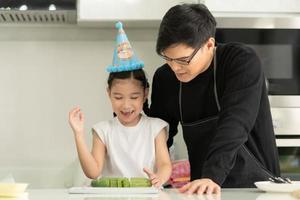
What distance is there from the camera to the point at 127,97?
66.6 inches

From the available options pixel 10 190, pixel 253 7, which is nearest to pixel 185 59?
pixel 10 190

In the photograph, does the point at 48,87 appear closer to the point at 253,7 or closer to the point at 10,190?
the point at 253,7

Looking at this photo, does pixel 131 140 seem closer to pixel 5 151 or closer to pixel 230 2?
pixel 230 2

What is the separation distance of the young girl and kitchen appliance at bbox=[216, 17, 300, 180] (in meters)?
0.71

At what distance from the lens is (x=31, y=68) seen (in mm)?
2719

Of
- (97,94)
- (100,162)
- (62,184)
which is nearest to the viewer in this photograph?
(100,162)

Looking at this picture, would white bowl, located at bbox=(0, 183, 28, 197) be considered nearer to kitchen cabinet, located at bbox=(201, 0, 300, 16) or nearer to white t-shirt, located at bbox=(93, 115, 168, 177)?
white t-shirt, located at bbox=(93, 115, 168, 177)

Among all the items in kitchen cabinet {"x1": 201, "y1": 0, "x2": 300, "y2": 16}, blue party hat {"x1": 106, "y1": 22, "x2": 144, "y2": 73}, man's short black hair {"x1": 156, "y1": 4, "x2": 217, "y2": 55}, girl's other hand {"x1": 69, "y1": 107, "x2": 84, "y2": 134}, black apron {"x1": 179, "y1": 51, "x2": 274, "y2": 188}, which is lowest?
black apron {"x1": 179, "y1": 51, "x2": 274, "y2": 188}

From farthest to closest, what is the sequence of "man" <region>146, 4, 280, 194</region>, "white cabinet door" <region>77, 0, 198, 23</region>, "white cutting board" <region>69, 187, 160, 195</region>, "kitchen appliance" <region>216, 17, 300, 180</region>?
1. "white cabinet door" <region>77, 0, 198, 23</region>
2. "kitchen appliance" <region>216, 17, 300, 180</region>
3. "man" <region>146, 4, 280, 194</region>
4. "white cutting board" <region>69, 187, 160, 195</region>

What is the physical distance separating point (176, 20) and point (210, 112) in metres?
0.33

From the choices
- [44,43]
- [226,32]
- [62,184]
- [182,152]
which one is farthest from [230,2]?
[62,184]

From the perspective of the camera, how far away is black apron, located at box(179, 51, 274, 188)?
62.3 inches

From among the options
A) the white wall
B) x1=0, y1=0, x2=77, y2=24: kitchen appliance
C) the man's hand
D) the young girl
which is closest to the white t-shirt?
the young girl

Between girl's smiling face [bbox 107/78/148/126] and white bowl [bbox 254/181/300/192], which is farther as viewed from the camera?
girl's smiling face [bbox 107/78/148/126]
